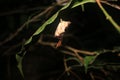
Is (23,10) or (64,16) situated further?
(23,10)

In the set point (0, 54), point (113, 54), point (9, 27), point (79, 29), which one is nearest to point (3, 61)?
point (0, 54)

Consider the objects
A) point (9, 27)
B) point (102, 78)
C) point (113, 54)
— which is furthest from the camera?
point (9, 27)

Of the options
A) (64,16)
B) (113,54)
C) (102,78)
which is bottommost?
(102,78)

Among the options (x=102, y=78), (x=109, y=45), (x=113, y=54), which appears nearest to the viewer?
(x=113, y=54)

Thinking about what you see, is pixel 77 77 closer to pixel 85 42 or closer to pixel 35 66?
pixel 85 42

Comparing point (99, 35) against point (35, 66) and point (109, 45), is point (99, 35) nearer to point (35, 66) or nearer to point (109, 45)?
point (109, 45)

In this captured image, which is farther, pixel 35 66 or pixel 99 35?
pixel 35 66

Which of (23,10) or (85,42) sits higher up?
(23,10)

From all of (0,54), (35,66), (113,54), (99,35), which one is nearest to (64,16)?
(113,54)

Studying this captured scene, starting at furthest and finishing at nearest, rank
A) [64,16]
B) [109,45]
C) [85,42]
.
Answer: [85,42] < [109,45] < [64,16]
